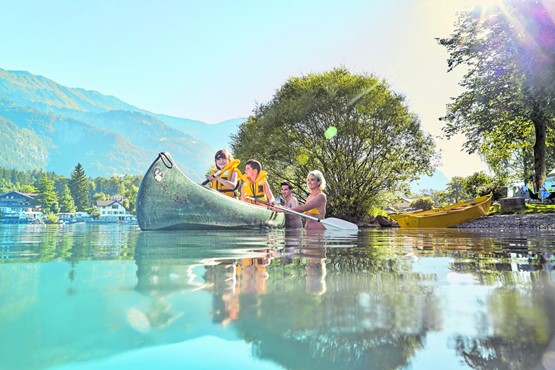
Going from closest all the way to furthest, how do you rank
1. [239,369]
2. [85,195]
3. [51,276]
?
1. [239,369]
2. [51,276]
3. [85,195]

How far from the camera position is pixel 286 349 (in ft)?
2.50

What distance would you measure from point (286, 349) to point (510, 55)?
13.9m

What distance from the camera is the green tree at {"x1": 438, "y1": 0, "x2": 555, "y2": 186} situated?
33.7 feet

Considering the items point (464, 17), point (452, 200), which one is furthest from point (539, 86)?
point (452, 200)

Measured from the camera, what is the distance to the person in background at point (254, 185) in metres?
9.80

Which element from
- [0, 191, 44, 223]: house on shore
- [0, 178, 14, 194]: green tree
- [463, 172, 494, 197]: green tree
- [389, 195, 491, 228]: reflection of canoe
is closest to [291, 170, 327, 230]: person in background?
[389, 195, 491, 228]: reflection of canoe

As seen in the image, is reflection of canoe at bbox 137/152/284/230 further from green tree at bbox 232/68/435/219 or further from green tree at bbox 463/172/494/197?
green tree at bbox 463/172/494/197

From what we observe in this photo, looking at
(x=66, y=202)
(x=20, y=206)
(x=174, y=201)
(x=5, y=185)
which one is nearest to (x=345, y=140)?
(x=174, y=201)

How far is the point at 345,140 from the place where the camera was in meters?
24.9

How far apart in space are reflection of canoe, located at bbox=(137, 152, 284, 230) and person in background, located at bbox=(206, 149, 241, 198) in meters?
1.08

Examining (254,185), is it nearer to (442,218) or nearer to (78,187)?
(442,218)

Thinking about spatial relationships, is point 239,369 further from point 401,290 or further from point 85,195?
point 85,195

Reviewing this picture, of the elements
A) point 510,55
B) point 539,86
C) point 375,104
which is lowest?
point 539,86

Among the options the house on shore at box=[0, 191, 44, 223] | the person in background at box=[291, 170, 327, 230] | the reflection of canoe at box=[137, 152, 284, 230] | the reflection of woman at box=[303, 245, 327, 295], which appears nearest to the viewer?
the reflection of woman at box=[303, 245, 327, 295]
